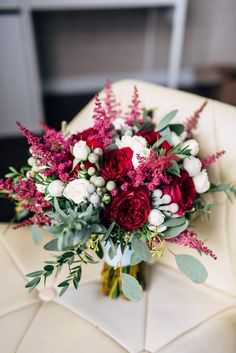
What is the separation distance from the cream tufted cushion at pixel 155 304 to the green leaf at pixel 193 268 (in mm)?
185

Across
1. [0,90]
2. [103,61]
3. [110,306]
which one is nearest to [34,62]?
[0,90]

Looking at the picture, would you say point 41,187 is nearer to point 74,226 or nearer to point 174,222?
point 74,226

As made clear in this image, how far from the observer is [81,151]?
59cm

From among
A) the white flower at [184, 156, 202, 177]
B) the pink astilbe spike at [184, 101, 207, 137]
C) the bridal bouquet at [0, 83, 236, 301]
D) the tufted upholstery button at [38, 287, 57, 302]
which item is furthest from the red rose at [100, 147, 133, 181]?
the tufted upholstery button at [38, 287, 57, 302]

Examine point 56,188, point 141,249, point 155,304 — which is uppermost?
point 56,188

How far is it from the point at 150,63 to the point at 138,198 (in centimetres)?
292

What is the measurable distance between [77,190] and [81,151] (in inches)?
2.7

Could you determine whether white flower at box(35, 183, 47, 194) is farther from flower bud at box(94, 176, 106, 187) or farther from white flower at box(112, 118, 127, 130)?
white flower at box(112, 118, 127, 130)

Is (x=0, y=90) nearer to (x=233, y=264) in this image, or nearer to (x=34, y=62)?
(x=34, y=62)

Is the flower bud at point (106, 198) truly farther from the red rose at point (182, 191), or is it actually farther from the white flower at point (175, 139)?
the white flower at point (175, 139)

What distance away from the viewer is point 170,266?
94 centimetres

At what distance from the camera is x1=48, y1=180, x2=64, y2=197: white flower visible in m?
0.61

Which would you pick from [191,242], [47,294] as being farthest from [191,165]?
[47,294]

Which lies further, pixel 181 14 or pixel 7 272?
pixel 181 14
